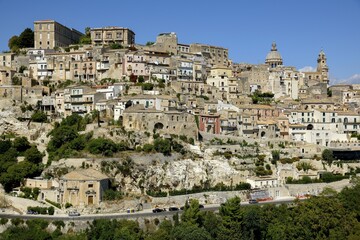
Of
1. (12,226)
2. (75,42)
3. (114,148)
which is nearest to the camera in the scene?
(12,226)

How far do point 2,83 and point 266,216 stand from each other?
3247 centimetres

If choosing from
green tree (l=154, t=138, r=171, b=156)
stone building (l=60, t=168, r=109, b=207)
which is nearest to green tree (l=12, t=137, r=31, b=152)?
stone building (l=60, t=168, r=109, b=207)

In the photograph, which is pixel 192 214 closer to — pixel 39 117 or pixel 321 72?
pixel 39 117

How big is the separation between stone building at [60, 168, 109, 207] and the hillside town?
9cm

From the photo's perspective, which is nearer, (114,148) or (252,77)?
(114,148)

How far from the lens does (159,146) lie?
5519 cm

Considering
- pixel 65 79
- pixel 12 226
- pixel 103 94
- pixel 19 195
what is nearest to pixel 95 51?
pixel 65 79

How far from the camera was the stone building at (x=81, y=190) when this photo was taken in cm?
4903

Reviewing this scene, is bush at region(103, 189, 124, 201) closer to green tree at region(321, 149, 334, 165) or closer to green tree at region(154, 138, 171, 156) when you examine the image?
green tree at region(154, 138, 171, 156)

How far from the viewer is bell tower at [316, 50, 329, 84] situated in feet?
296

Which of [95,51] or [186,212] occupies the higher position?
[95,51]

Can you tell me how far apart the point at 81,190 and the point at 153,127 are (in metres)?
11.2

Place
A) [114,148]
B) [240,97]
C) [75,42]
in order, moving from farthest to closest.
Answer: [75,42], [240,97], [114,148]

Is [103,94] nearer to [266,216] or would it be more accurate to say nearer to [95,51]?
[95,51]
